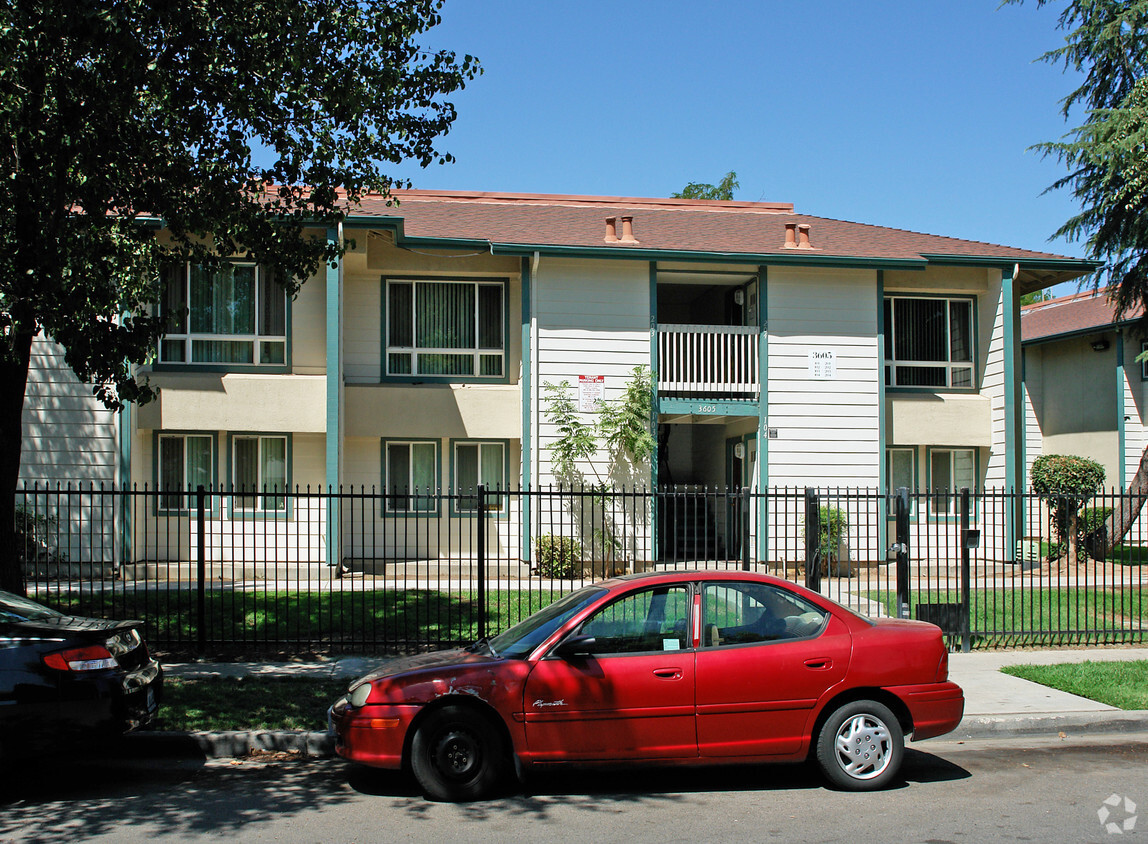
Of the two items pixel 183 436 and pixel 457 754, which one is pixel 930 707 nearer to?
pixel 457 754

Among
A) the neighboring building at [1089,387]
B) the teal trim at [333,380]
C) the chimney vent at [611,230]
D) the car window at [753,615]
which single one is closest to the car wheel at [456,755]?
the car window at [753,615]

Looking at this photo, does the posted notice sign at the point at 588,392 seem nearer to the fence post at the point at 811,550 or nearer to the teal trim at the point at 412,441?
the teal trim at the point at 412,441

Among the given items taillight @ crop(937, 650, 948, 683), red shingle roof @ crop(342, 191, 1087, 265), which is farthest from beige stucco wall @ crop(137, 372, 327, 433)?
taillight @ crop(937, 650, 948, 683)

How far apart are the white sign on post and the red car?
39.8 feet

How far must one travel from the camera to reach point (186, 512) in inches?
677

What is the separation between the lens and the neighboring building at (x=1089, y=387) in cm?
2242

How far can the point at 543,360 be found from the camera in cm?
1769

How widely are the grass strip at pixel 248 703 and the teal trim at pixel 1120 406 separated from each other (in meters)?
19.7

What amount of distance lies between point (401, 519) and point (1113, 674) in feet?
39.1

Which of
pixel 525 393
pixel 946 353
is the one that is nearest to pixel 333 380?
pixel 525 393

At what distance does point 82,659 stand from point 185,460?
11543 mm

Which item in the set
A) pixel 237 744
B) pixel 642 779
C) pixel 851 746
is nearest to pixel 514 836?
pixel 642 779

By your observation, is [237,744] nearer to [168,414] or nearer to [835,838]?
[835,838]

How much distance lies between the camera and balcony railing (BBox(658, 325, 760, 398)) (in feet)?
59.5
